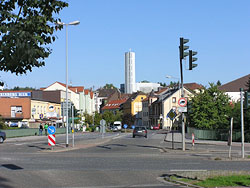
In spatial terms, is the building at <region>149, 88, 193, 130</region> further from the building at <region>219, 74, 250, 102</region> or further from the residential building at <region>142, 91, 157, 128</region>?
the building at <region>219, 74, 250, 102</region>

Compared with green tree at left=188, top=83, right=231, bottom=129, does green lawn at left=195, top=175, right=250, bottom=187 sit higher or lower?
lower

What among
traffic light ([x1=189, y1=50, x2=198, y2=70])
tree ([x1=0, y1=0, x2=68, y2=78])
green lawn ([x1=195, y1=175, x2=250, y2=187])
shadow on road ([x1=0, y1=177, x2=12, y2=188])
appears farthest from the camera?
traffic light ([x1=189, y1=50, x2=198, y2=70])

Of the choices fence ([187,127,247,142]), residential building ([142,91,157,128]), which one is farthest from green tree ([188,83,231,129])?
residential building ([142,91,157,128])

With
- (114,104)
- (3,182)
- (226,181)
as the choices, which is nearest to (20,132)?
(3,182)

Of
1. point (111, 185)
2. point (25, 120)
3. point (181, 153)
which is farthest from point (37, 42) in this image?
point (25, 120)

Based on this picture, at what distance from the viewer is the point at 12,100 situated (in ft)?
291

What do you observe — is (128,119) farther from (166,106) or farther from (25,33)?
(25,33)

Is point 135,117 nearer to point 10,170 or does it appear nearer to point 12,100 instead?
point 12,100

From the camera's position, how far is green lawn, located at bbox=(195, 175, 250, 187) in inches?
498

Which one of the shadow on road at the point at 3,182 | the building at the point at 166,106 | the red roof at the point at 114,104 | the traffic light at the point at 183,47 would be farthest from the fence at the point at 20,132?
the red roof at the point at 114,104

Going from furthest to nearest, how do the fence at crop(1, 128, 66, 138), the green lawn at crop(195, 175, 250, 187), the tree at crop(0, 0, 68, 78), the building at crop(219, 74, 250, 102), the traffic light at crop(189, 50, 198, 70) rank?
the building at crop(219, 74, 250, 102) → the fence at crop(1, 128, 66, 138) → the traffic light at crop(189, 50, 198, 70) → the green lawn at crop(195, 175, 250, 187) → the tree at crop(0, 0, 68, 78)

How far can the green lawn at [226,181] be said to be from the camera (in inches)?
498

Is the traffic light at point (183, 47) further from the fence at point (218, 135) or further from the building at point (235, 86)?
the building at point (235, 86)

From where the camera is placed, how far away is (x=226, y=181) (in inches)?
514
